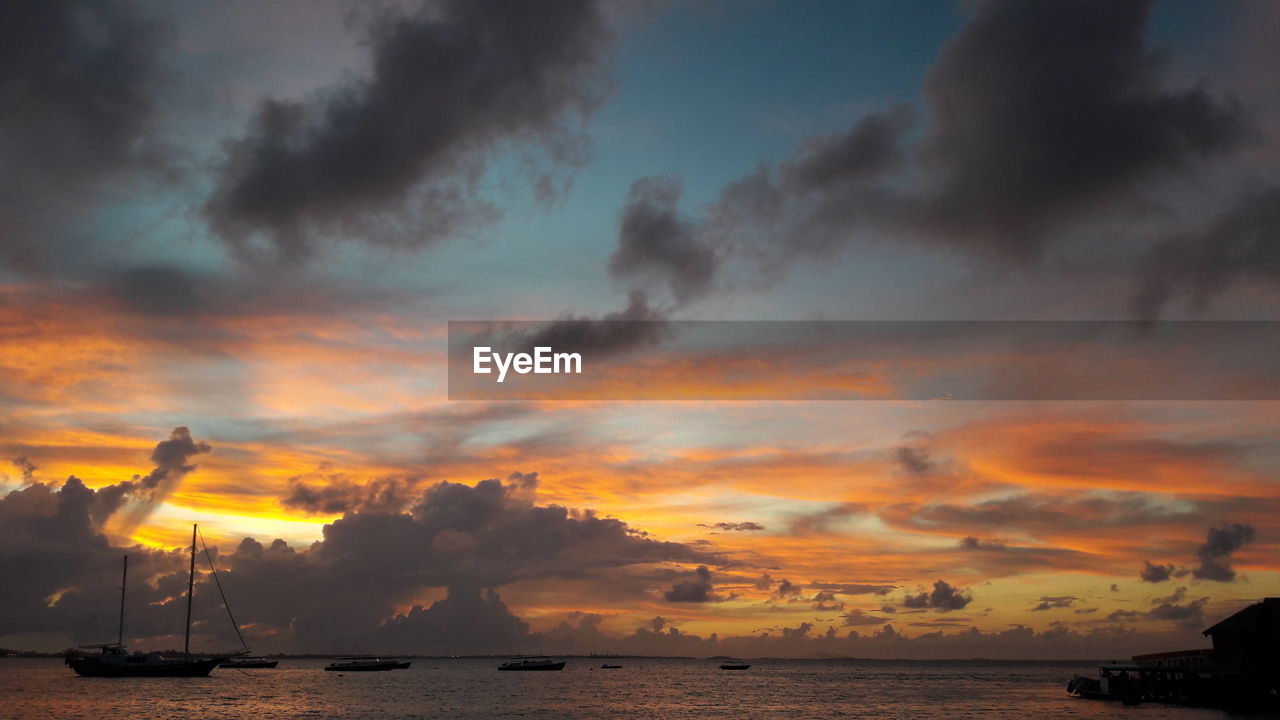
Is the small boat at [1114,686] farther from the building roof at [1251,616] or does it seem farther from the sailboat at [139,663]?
the sailboat at [139,663]

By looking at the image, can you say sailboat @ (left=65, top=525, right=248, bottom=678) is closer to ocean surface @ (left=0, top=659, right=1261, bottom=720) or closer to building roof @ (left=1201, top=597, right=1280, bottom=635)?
ocean surface @ (left=0, top=659, right=1261, bottom=720)

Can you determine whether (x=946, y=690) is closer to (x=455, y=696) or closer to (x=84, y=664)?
(x=455, y=696)

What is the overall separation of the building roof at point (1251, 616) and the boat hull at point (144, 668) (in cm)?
16242

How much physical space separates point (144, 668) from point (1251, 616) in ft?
554

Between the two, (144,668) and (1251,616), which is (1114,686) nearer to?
(1251,616)

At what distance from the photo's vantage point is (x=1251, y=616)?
99750 millimetres

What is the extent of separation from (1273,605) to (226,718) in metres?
120

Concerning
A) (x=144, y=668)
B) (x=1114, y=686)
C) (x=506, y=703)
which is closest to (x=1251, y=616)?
(x=1114, y=686)

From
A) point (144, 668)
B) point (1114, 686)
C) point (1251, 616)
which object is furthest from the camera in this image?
point (144, 668)

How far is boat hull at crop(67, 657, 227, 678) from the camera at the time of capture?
522 feet

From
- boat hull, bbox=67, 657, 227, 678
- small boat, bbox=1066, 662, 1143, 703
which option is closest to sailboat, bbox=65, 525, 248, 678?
boat hull, bbox=67, 657, 227, 678

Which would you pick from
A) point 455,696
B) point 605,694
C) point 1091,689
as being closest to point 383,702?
point 455,696

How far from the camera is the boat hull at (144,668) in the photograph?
159 meters

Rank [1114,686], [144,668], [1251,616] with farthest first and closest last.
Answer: [144,668], [1114,686], [1251,616]
